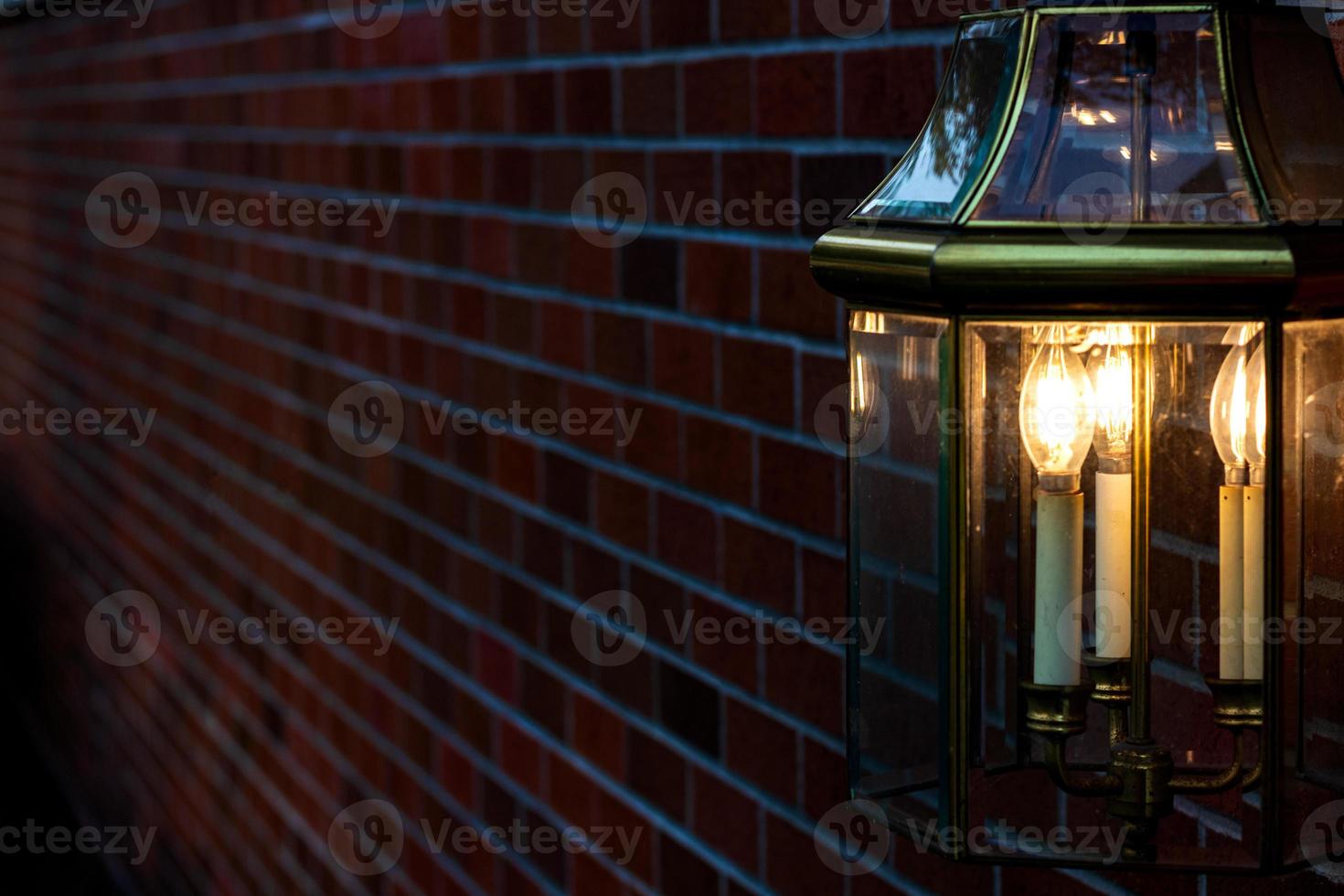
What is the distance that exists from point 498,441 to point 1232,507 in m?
1.69

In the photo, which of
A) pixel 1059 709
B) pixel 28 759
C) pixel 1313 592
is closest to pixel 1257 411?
pixel 1313 592

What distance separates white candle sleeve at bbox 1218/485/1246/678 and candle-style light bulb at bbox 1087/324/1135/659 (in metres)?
0.05

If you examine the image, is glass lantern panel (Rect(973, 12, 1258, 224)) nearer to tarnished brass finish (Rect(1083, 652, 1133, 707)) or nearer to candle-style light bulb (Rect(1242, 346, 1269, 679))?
candle-style light bulb (Rect(1242, 346, 1269, 679))

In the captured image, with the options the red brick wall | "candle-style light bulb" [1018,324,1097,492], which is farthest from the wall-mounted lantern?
the red brick wall

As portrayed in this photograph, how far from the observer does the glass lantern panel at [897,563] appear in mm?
1036

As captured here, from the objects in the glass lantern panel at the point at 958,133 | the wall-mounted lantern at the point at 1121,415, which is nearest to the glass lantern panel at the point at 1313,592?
the wall-mounted lantern at the point at 1121,415

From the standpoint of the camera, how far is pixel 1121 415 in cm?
99

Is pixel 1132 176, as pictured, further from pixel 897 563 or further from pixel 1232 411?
pixel 897 563

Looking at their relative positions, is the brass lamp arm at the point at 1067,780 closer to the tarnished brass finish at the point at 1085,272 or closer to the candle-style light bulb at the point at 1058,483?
the candle-style light bulb at the point at 1058,483

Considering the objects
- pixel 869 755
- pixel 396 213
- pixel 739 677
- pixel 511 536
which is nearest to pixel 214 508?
pixel 396 213

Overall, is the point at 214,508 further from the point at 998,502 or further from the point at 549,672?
the point at 998,502

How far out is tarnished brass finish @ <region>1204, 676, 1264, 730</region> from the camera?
98cm

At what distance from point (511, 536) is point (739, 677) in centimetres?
71

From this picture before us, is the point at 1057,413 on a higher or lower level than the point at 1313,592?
higher
